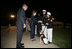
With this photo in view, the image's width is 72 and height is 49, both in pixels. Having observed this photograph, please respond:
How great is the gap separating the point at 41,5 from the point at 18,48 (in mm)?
5144

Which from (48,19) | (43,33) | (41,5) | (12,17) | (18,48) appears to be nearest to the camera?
(18,48)

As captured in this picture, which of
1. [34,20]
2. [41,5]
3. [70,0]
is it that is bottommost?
[34,20]

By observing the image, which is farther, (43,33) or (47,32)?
(43,33)

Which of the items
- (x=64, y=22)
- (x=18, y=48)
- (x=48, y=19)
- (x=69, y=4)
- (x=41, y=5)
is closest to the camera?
(x=18, y=48)

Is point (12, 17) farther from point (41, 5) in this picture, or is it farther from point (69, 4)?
point (41, 5)

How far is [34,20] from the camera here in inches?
263

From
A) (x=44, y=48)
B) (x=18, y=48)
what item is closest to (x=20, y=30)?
(x=18, y=48)

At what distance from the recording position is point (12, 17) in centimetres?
2561

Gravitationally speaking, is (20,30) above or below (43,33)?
above

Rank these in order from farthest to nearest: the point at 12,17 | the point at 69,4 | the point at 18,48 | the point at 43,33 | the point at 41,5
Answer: the point at 12,17 → the point at 69,4 → the point at 41,5 → the point at 43,33 → the point at 18,48

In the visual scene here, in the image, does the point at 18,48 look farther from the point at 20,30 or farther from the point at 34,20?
the point at 34,20

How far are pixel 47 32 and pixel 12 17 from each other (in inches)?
815

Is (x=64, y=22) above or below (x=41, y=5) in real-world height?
below

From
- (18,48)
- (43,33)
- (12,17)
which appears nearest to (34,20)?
(43,33)
